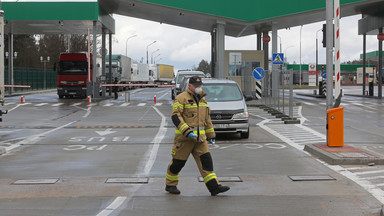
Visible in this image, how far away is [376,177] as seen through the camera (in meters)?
9.71

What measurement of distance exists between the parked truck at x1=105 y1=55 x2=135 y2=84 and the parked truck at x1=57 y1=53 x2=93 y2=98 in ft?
37.8

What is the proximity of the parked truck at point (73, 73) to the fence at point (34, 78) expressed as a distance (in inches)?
737

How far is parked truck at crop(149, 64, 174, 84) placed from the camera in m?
82.3

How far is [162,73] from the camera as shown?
3396 inches

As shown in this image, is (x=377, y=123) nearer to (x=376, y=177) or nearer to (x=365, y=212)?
(x=376, y=177)

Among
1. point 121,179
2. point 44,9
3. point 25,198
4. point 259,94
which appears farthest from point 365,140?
point 44,9

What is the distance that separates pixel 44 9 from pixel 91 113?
12.7 meters

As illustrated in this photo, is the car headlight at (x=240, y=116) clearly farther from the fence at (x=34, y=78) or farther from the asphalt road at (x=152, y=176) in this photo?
the fence at (x=34, y=78)

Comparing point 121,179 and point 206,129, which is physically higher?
point 206,129

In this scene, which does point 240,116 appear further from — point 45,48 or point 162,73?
point 45,48

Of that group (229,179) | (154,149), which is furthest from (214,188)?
(154,149)

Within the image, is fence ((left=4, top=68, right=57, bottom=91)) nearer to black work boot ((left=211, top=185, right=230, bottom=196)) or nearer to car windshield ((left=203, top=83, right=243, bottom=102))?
car windshield ((left=203, top=83, right=243, bottom=102))

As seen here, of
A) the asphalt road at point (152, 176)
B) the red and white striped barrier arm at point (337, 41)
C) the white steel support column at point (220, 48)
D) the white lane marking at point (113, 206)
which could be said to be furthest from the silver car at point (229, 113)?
the white steel support column at point (220, 48)

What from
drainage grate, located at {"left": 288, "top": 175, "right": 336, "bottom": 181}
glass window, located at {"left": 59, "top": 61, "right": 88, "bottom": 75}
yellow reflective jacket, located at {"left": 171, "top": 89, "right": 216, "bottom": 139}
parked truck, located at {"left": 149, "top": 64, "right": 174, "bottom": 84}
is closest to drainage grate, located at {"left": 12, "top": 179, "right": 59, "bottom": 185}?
yellow reflective jacket, located at {"left": 171, "top": 89, "right": 216, "bottom": 139}
